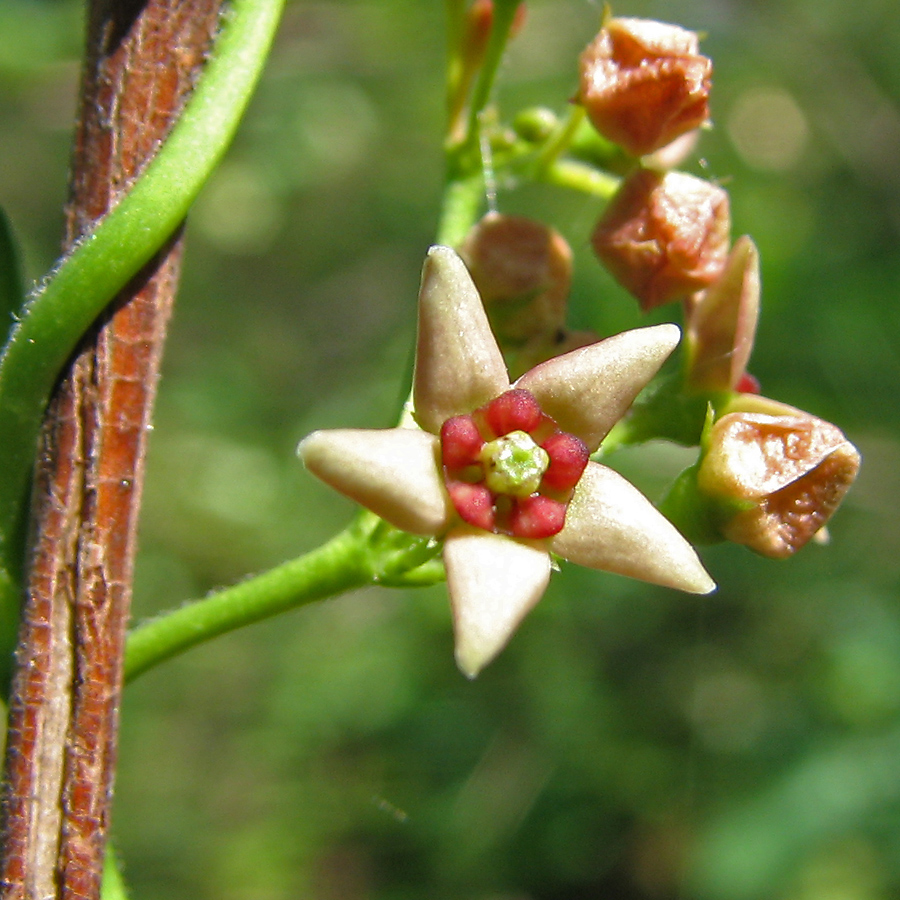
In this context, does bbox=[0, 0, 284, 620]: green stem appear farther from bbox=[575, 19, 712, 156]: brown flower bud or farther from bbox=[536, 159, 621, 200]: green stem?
bbox=[536, 159, 621, 200]: green stem

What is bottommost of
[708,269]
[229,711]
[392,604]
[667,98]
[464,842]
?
[229,711]

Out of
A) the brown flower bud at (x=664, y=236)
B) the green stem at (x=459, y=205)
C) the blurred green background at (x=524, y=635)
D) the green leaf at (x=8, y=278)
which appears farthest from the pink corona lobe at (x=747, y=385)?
the blurred green background at (x=524, y=635)

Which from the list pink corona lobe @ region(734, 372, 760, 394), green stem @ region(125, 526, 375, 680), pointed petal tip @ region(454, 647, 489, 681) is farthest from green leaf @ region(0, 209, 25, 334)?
pink corona lobe @ region(734, 372, 760, 394)

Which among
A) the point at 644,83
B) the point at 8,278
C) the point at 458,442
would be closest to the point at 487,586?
the point at 458,442

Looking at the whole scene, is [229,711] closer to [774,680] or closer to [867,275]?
[774,680]

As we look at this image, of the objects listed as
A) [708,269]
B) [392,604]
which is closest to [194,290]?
[392,604]

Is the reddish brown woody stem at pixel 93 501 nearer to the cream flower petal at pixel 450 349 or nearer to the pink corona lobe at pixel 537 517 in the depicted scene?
the cream flower petal at pixel 450 349
